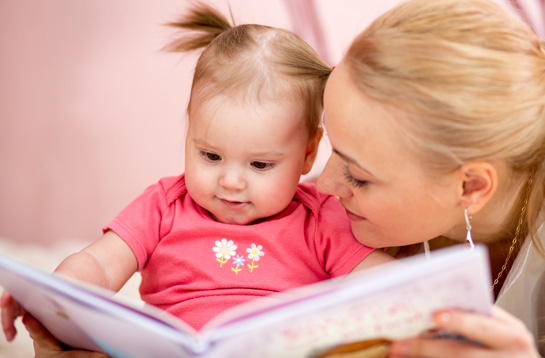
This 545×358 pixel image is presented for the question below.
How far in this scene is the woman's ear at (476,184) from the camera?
1042 millimetres

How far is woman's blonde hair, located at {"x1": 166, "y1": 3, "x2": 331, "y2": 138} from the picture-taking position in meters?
1.20

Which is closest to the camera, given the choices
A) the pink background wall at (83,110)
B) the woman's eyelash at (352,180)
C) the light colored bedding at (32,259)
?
the woman's eyelash at (352,180)

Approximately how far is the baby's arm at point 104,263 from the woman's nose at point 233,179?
25 cm

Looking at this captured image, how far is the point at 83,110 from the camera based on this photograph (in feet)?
8.04

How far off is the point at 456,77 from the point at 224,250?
0.55 meters

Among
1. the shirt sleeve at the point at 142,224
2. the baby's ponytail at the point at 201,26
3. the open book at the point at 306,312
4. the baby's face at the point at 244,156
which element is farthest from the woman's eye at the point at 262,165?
the open book at the point at 306,312

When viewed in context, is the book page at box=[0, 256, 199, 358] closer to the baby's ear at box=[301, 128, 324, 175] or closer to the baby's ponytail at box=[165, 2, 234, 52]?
the baby's ear at box=[301, 128, 324, 175]

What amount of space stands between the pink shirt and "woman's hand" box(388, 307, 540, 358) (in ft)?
1.34

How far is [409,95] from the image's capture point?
99cm

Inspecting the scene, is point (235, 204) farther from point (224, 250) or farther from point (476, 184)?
point (476, 184)

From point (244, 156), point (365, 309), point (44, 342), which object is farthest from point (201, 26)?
point (365, 309)

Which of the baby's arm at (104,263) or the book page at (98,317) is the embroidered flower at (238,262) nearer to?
the baby's arm at (104,263)

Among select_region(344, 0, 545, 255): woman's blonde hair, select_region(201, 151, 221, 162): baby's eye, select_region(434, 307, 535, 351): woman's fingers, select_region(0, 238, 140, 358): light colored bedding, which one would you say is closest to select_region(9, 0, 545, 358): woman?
select_region(344, 0, 545, 255): woman's blonde hair

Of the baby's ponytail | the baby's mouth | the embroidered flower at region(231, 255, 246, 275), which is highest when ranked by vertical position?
the baby's ponytail
